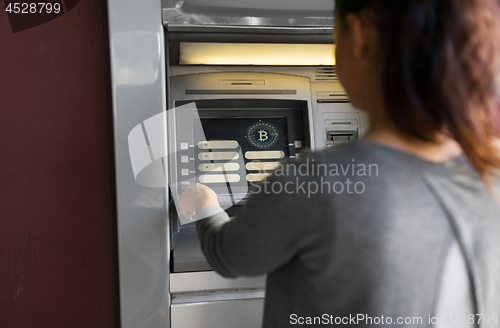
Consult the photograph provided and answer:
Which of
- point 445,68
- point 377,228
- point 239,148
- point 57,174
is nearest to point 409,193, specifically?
point 377,228

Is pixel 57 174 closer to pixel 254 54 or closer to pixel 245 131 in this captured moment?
pixel 245 131

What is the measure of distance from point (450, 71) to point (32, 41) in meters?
1.11

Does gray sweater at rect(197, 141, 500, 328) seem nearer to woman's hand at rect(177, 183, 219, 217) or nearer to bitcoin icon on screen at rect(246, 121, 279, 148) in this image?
woman's hand at rect(177, 183, 219, 217)

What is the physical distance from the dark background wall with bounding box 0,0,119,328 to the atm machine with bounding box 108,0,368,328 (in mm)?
76

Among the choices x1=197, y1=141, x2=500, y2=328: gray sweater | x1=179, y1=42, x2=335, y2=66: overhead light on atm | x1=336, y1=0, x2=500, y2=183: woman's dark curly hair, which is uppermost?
x1=179, y1=42, x2=335, y2=66: overhead light on atm

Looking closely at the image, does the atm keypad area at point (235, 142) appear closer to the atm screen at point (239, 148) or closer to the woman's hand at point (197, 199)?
the atm screen at point (239, 148)

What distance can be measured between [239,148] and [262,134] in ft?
0.33

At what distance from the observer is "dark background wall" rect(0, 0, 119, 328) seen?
1105 mm

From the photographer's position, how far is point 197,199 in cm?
89

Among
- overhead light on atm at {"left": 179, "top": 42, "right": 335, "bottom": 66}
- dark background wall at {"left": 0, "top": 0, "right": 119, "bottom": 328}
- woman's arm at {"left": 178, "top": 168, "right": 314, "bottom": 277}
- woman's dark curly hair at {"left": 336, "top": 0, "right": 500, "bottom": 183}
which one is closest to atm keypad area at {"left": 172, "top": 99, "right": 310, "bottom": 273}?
overhead light on atm at {"left": 179, "top": 42, "right": 335, "bottom": 66}

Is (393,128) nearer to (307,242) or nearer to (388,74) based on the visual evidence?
(388,74)

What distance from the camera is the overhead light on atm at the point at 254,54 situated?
122 cm

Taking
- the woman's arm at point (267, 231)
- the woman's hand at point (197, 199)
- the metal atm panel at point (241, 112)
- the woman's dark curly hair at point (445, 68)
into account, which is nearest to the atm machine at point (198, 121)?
the metal atm panel at point (241, 112)

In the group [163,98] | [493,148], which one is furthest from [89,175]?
[493,148]
